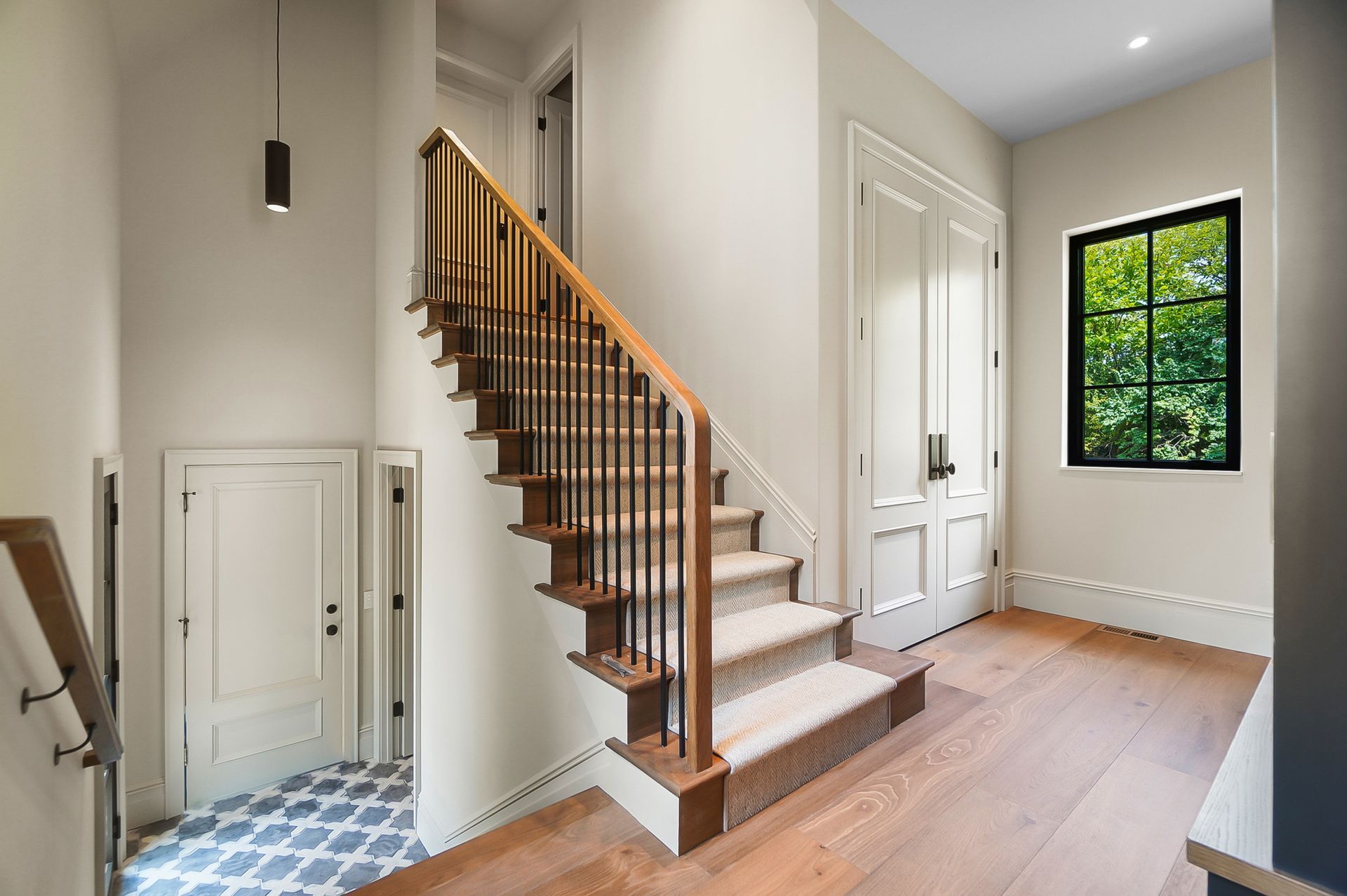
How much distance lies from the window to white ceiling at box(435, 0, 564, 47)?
396cm

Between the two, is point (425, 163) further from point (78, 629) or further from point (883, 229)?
point (78, 629)

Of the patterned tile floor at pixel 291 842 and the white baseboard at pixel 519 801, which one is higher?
the white baseboard at pixel 519 801

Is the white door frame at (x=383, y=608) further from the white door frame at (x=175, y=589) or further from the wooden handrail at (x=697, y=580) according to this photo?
the wooden handrail at (x=697, y=580)

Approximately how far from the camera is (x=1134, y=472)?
360 centimetres

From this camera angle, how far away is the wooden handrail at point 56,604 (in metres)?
1.08

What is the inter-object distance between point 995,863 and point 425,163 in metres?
3.96

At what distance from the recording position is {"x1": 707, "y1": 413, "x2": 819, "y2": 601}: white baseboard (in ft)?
9.38

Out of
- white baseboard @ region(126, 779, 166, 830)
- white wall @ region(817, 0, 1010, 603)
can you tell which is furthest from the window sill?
white baseboard @ region(126, 779, 166, 830)

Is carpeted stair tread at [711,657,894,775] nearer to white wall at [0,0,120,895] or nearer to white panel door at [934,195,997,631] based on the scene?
white panel door at [934,195,997,631]

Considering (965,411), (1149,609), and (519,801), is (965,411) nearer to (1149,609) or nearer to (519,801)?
(1149,609)

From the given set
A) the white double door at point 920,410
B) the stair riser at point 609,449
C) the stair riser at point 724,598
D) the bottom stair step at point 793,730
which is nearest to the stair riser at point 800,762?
the bottom stair step at point 793,730

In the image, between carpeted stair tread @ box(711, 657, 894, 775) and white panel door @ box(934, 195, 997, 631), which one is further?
white panel door @ box(934, 195, 997, 631)

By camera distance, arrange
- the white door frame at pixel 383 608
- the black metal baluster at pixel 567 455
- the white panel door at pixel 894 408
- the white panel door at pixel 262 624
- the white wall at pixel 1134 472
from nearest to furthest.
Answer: the black metal baluster at pixel 567 455
the white panel door at pixel 894 408
the white wall at pixel 1134 472
the white panel door at pixel 262 624
the white door frame at pixel 383 608

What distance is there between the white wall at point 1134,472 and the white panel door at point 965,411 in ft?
1.01
